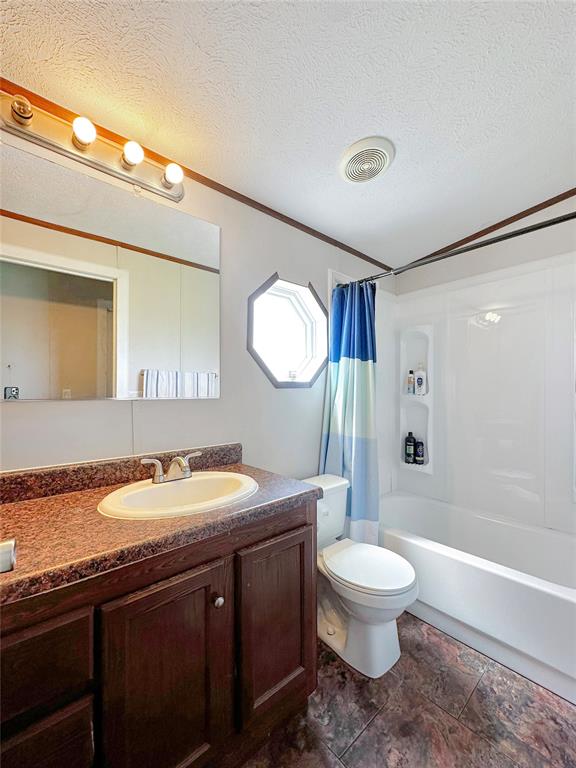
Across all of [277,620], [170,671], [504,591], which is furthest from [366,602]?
[170,671]

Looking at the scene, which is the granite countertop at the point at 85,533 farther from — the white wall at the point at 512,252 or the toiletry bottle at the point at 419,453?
the white wall at the point at 512,252

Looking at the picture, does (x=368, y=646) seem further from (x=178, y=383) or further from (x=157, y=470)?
(x=178, y=383)

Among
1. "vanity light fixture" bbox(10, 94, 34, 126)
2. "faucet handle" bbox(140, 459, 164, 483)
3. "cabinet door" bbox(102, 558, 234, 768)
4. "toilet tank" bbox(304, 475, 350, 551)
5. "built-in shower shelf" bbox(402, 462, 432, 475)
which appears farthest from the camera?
"built-in shower shelf" bbox(402, 462, 432, 475)

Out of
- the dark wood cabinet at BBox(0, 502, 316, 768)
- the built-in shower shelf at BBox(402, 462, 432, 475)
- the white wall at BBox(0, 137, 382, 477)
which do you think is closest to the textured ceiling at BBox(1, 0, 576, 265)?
the white wall at BBox(0, 137, 382, 477)

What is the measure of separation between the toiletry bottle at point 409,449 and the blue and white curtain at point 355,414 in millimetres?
717

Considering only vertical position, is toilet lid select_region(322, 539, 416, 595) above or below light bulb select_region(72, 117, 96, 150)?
below

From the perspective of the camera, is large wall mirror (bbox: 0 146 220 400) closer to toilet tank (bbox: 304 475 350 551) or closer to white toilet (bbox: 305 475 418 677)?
toilet tank (bbox: 304 475 350 551)

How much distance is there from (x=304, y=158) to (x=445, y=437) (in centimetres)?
204

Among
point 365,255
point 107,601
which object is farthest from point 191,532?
point 365,255

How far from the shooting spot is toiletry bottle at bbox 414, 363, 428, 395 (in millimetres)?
2391

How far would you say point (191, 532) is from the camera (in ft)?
2.70

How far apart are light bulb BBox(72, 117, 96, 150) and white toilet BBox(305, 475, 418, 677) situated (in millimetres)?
1846

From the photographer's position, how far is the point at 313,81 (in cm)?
110

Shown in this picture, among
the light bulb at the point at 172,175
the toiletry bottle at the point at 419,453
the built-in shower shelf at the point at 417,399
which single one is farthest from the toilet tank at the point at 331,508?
the light bulb at the point at 172,175
